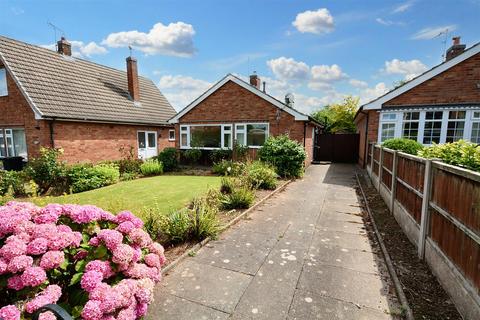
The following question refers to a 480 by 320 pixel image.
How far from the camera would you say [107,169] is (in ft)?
36.8

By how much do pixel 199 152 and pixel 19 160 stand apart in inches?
368

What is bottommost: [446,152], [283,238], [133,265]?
[283,238]

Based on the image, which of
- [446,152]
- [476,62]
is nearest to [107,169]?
[446,152]

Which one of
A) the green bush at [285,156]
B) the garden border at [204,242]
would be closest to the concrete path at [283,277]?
the garden border at [204,242]

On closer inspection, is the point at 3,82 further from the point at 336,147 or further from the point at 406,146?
the point at 336,147

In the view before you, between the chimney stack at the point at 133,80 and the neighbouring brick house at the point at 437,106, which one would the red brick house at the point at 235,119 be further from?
the chimney stack at the point at 133,80

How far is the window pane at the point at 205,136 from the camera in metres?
15.5

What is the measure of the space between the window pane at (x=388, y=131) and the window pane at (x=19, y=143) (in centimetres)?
1943

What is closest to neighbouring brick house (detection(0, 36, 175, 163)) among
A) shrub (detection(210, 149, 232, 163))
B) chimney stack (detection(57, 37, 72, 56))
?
chimney stack (detection(57, 37, 72, 56))

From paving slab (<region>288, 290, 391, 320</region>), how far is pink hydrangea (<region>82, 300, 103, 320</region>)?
6.37 ft

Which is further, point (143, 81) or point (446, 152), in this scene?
point (143, 81)

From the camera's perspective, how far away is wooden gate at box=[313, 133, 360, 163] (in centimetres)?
1854

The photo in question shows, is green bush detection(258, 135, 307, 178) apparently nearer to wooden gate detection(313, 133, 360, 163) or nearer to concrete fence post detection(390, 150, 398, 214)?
concrete fence post detection(390, 150, 398, 214)

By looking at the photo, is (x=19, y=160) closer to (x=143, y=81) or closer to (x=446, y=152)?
(x=143, y=81)
